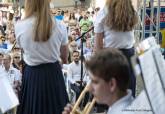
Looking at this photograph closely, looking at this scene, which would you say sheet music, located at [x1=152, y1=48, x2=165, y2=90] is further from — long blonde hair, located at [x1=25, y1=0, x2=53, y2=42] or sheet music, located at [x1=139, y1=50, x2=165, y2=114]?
long blonde hair, located at [x1=25, y1=0, x2=53, y2=42]

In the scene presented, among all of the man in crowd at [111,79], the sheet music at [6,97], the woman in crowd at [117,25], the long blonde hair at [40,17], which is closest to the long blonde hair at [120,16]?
the woman in crowd at [117,25]

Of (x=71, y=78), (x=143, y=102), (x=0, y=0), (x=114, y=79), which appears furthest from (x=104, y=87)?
(x=0, y=0)

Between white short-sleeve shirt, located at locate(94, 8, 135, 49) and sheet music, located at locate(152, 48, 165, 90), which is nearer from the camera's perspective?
sheet music, located at locate(152, 48, 165, 90)

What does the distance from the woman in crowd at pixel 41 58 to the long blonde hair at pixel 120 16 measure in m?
0.36

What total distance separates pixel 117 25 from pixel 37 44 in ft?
2.10

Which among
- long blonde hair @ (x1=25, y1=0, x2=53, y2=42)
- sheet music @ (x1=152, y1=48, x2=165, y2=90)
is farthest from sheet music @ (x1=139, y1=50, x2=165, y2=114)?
long blonde hair @ (x1=25, y1=0, x2=53, y2=42)

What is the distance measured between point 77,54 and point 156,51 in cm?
703

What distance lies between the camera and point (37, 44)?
313 cm

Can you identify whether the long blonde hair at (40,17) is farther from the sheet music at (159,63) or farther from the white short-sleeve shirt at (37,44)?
the sheet music at (159,63)

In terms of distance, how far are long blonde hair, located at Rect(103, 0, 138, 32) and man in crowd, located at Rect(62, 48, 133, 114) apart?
149 centimetres

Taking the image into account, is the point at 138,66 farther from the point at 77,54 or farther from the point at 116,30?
the point at 77,54

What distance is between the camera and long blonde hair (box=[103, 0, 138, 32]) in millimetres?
3328

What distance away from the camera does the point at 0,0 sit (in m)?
30.2

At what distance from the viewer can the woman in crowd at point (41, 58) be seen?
312 cm
